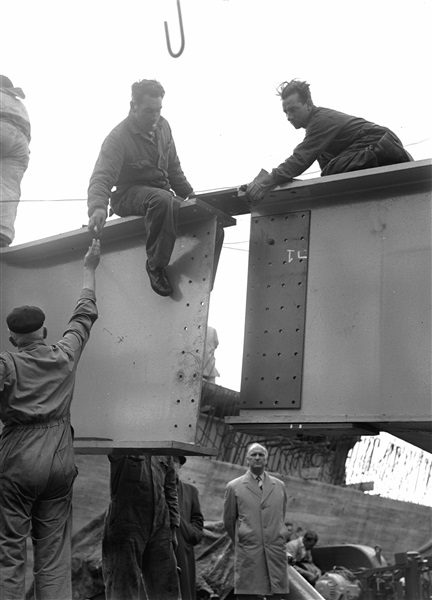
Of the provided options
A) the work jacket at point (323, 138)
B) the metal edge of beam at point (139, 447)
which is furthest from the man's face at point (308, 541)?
the work jacket at point (323, 138)

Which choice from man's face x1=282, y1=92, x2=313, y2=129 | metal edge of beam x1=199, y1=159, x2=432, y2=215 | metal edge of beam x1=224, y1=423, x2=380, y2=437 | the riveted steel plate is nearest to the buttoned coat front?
metal edge of beam x1=224, y1=423, x2=380, y2=437

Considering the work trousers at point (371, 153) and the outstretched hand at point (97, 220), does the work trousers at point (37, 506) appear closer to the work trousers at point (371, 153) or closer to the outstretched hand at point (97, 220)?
the outstretched hand at point (97, 220)

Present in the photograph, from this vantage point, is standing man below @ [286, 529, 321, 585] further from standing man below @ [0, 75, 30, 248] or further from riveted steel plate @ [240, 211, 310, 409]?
standing man below @ [0, 75, 30, 248]

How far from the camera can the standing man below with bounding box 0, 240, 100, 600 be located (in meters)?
5.91

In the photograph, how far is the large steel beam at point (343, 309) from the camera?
236 inches

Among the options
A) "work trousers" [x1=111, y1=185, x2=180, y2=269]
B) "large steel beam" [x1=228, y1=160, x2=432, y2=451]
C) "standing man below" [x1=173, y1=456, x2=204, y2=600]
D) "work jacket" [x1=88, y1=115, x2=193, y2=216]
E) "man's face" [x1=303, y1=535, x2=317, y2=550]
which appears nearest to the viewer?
"large steel beam" [x1=228, y1=160, x2=432, y2=451]

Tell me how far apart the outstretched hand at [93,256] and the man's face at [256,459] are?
116 inches

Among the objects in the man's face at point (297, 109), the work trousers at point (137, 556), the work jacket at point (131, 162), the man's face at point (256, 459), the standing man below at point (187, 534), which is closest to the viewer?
the man's face at point (297, 109)

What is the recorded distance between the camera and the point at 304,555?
35.6 feet

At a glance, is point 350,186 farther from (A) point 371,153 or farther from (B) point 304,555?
(B) point 304,555

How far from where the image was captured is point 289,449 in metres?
13.9

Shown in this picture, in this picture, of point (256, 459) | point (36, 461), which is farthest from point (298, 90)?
point (256, 459)

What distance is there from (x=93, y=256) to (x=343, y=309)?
2014mm

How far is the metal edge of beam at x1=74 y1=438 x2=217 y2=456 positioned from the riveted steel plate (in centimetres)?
49
